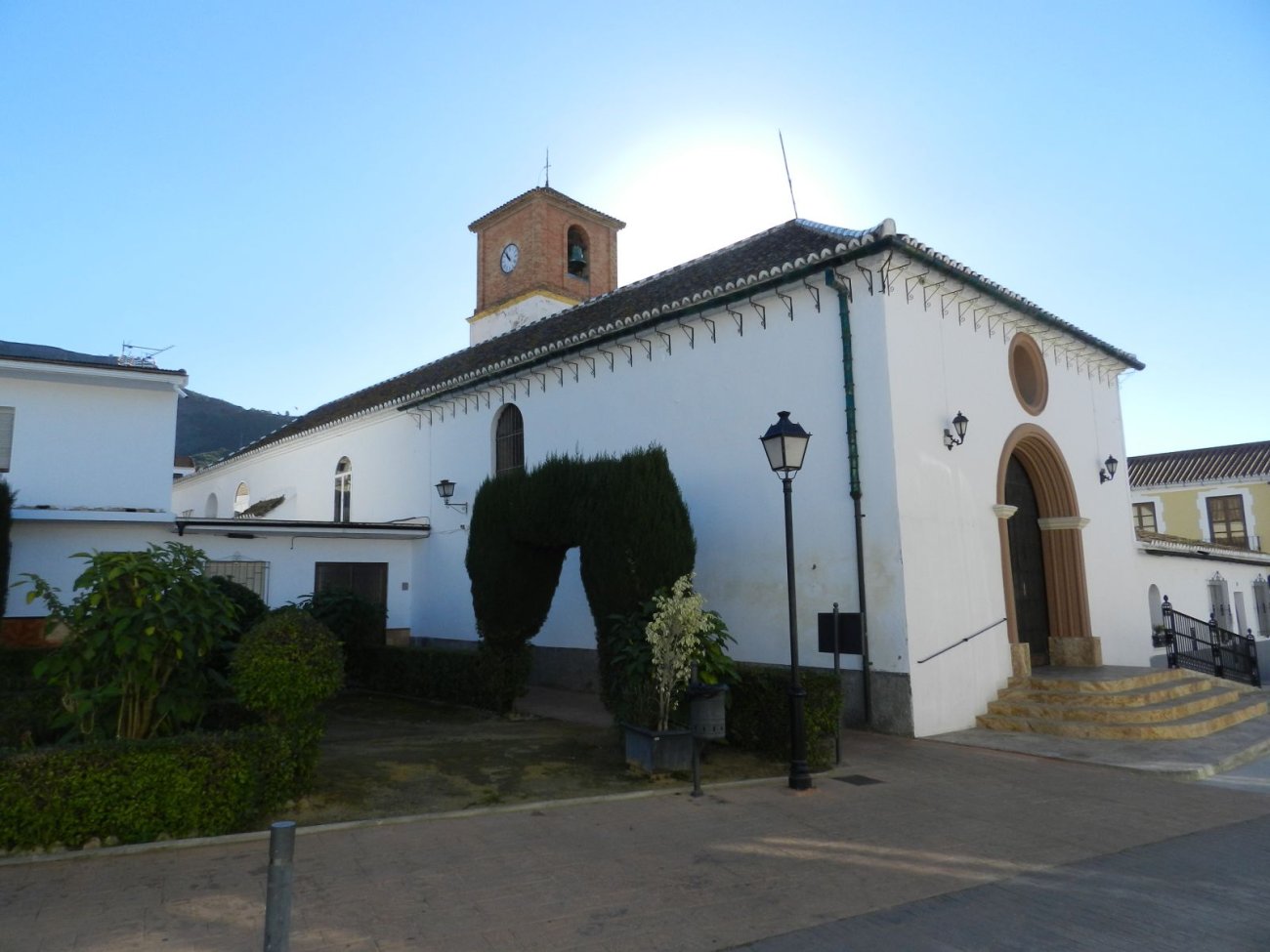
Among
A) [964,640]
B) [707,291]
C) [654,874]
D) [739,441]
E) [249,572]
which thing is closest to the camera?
[654,874]

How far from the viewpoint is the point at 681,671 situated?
798 cm

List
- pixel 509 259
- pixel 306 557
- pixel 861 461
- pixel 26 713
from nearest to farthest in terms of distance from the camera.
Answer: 1. pixel 26 713
2. pixel 861 461
3. pixel 306 557
4. pixel 509 259

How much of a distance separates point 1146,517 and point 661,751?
103ft

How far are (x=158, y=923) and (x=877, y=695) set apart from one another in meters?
8.22

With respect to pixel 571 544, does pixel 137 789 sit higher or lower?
lower

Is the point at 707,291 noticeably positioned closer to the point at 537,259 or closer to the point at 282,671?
the point at 282,671

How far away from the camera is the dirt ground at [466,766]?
689cm

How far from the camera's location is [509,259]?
25.1 meters

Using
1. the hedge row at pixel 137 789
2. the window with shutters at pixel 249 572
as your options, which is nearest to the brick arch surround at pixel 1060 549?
the hedge row at pixel 137 789

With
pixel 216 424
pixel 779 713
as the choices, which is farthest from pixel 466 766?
pixel 216 424

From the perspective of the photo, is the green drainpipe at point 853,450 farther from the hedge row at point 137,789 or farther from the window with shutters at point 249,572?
the window with shutters at point 249,572

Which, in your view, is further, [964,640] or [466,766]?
[964,640]

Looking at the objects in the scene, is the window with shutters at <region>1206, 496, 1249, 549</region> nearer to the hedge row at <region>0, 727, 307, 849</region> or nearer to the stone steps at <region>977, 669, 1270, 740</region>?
the stone steps at <region>977, 669, 1270, 740</region>

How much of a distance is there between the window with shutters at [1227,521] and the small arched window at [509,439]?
25.9m
